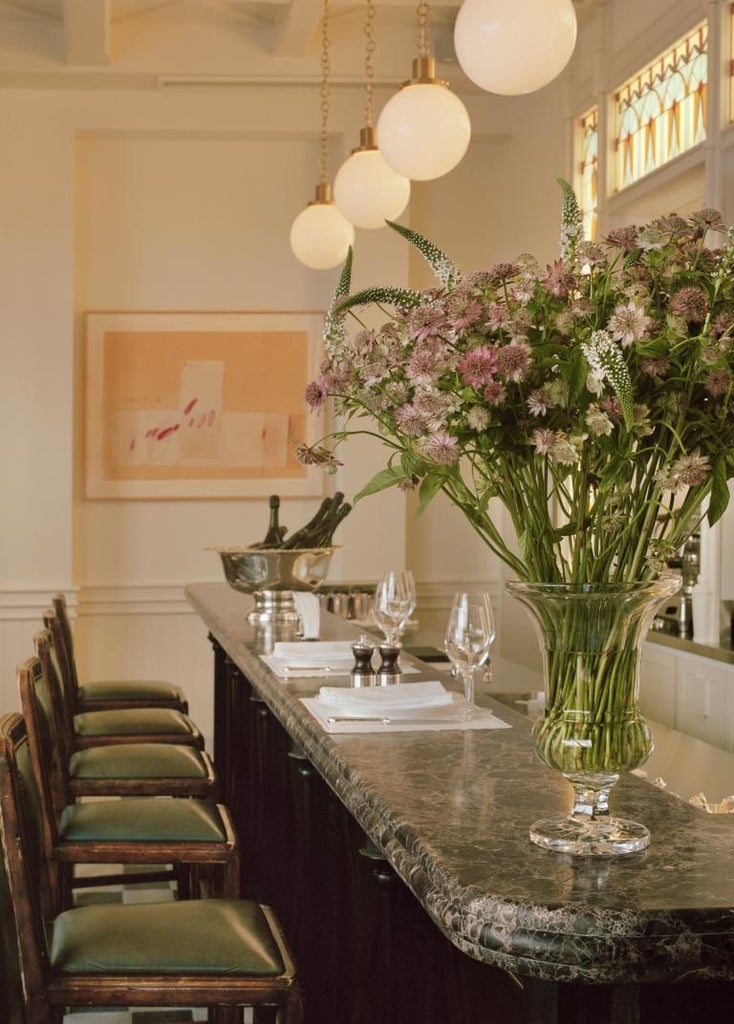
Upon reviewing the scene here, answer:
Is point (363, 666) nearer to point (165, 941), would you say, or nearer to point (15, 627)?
point (165, 941)

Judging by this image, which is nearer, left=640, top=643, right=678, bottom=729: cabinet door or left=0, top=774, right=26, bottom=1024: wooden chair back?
left=0, top=774, right=26, bottom=1024: wooden chair back

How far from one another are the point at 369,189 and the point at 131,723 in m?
1.85

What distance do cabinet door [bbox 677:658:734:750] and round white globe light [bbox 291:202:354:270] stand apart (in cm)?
198

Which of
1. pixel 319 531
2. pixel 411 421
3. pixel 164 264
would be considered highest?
pixel 164 264

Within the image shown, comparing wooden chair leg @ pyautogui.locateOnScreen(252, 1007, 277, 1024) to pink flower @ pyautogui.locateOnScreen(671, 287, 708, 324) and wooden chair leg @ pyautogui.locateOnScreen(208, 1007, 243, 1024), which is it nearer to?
wooden chair leg @ pyautogui.locateOnScreen(208, 1007, 243, 1024)

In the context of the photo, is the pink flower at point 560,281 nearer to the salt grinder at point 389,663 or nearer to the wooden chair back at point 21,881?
the wooden chair back at point 21,881

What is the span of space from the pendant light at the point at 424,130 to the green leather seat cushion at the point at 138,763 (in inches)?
67.5

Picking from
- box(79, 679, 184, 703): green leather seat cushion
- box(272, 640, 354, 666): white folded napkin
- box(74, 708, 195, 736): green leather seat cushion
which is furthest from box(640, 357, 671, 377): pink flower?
box(79, 679, 184, 703): green leather seat cushion

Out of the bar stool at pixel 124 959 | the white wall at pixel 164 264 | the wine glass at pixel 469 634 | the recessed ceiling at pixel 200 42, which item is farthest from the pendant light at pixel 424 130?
the white wall at pixel 164 264

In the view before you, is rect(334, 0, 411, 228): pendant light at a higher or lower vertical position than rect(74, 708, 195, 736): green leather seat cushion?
higher

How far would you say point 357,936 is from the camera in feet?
8.25

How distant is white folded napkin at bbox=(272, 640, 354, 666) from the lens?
3.16 m

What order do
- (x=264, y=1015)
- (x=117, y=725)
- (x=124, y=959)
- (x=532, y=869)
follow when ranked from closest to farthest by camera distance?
(x=532, y=869), (x=124, y=959), (x=264, y=1015), (x=117, y=725)

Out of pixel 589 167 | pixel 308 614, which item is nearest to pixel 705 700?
pixel 308 614
